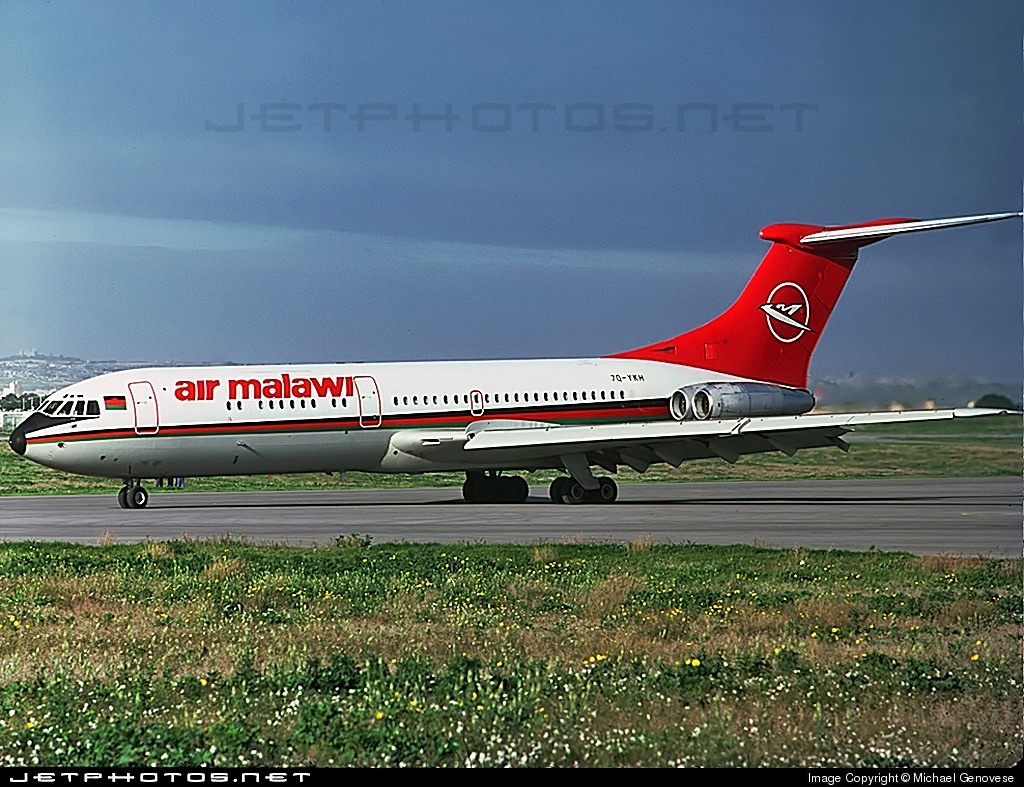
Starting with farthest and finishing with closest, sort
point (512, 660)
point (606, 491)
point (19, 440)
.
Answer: point (606, 491), point (19, 440), point (512, 660)

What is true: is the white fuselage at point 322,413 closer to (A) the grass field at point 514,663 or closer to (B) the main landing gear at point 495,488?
(B) the main landing gear at point 495,488

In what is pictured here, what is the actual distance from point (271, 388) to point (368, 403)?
2198mm

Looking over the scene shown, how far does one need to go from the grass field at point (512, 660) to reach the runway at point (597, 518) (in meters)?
3.51

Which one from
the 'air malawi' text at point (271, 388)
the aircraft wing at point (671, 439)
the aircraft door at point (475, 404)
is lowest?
the aircraft wing at point (671, 439)

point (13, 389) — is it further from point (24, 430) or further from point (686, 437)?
→ point (686, 437)

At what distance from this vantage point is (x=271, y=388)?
31.9 metres

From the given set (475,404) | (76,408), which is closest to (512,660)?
(76,408)

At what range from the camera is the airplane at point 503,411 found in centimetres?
3117

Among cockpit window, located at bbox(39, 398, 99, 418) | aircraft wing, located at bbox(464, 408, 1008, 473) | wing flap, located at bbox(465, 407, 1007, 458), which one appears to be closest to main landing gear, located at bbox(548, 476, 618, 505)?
aircraft wing, located at bbox(464, 408, 1008, 473)

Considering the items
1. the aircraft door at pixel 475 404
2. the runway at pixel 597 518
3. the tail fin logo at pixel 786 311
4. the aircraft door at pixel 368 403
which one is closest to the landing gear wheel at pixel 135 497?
the runway at pixel 597 518

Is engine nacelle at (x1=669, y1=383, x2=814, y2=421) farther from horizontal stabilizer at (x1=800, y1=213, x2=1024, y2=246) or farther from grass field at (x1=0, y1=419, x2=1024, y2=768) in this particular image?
grass field at (x1=0, y1=419, x2=1024, y2=768)

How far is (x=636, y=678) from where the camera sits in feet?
33.9

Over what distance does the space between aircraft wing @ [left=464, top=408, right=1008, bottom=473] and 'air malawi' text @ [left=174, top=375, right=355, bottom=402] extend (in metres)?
3.24

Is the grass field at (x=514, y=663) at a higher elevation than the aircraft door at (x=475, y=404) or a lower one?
lower
